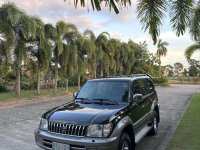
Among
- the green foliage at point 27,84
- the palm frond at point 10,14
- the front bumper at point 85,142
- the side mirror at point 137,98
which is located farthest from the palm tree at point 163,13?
the green foliage at point 27,84

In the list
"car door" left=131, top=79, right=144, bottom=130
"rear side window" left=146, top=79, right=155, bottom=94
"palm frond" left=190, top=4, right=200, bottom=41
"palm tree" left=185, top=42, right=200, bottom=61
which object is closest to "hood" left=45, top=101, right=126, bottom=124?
"car door" left=131, top=79, right=144, bottom=130

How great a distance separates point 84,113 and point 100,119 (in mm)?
439

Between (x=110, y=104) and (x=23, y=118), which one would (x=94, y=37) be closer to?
(x=23, y=118)

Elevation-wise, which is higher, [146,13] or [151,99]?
[146,13]

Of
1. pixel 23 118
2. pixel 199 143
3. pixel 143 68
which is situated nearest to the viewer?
pixel 199 143

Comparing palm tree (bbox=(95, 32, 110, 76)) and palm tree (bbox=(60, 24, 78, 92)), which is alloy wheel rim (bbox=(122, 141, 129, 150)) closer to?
palm tree (bbox=(60, 24, 78, 92))

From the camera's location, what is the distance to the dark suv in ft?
19.4

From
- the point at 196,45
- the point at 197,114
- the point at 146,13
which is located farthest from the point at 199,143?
the point at 196,45

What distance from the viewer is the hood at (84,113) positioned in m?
6.06

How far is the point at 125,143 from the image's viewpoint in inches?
253

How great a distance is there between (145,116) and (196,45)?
70.6 feet

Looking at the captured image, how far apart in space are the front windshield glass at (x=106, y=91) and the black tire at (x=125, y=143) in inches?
40.4

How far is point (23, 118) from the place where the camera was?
12812mm

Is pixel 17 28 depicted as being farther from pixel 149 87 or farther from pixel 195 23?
pixel 195 23
